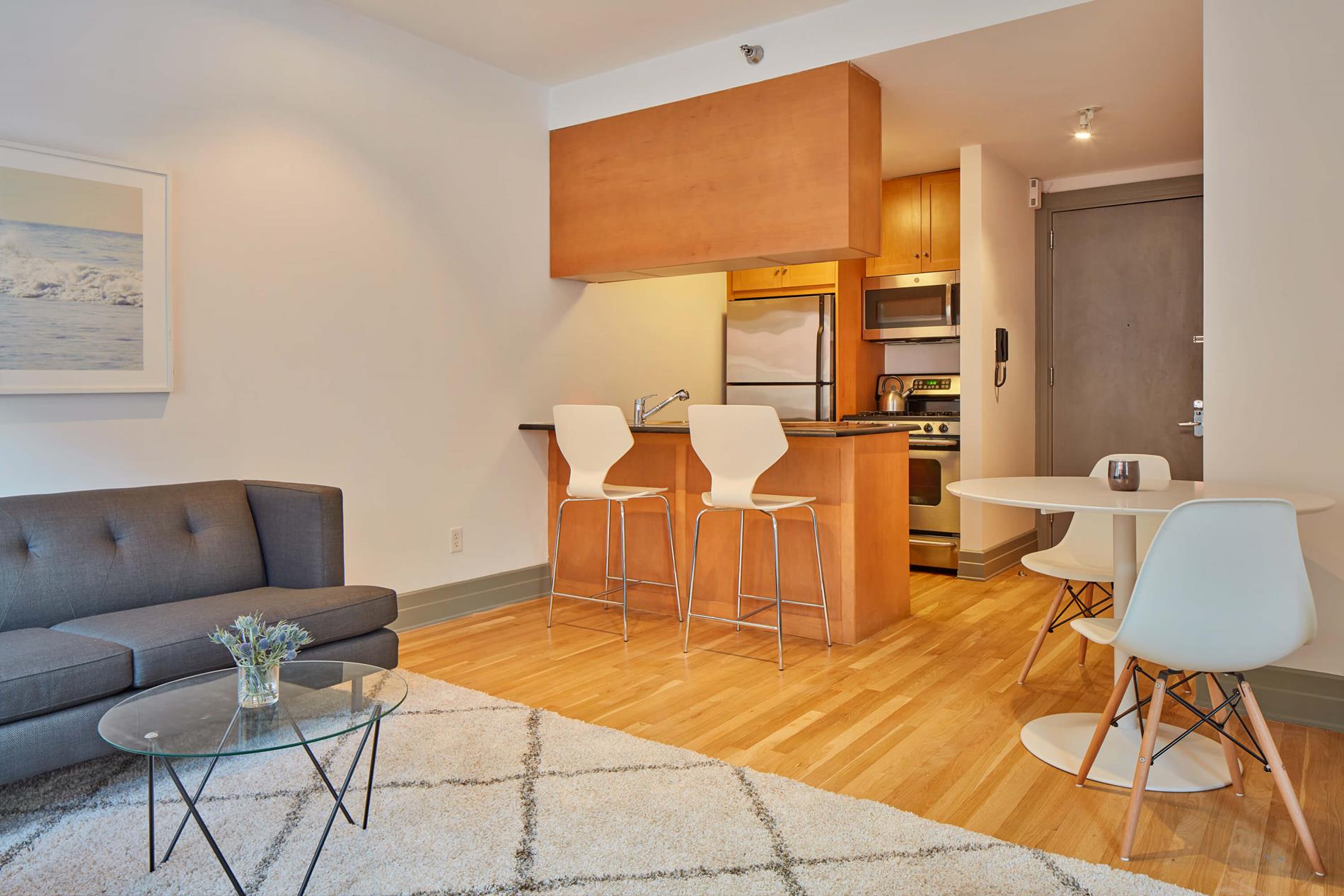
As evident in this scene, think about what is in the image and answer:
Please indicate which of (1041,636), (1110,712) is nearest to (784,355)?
(1041,636)

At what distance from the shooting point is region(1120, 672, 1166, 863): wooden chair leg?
81.1 inches

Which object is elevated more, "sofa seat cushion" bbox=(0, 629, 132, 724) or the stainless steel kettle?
the stainless steel kettle

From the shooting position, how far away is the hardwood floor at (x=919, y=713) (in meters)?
2.15

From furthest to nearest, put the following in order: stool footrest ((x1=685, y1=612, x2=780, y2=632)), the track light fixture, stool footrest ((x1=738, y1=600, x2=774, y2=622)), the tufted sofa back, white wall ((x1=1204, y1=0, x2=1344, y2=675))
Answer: the track light fixture, stool footrest ((x1=738, y1=600, x2=774, y2=622)), stool footrest ((x1=685, y1=612, x2=780, y2=632)), white wall ((x1=1204, y1=0, x2=1344, y2=675)), the tufted sofa back

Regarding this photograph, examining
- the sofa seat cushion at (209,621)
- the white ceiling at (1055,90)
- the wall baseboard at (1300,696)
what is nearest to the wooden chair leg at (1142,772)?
the wall baseboard at (1300,696)

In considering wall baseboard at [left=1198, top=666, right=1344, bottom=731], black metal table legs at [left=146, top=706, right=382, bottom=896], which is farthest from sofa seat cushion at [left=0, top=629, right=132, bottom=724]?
wall baseboard at [left=1198, top=666, right=1344, bottom=731]

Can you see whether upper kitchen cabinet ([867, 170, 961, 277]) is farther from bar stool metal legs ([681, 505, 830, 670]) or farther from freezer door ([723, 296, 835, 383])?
bar stool metal legs ([681, 505, 830, 670])

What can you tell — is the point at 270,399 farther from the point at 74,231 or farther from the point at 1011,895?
the point at 1011,895

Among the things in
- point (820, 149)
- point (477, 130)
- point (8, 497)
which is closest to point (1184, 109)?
point (820, 149)

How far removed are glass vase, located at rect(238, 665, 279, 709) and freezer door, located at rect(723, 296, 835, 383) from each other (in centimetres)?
434

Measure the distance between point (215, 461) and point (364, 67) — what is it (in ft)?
5.88

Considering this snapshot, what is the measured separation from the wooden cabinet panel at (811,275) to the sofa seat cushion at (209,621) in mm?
3631

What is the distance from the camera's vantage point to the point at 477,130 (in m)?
4.48

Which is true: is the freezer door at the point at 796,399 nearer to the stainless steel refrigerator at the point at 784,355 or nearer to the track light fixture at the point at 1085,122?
the stainless steel refrigerator at the point at 784,355
